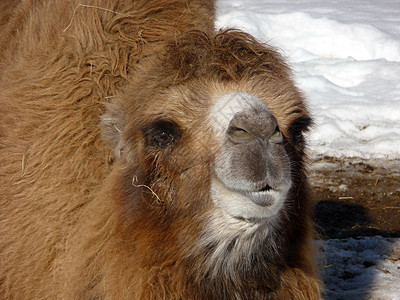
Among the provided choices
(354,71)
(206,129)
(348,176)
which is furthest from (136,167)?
(354,71)

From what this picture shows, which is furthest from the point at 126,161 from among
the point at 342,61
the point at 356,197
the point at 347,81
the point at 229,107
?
the point at 342,61

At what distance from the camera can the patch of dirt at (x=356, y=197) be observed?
6.97 m

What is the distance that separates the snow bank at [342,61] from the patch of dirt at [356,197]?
1.25 ft

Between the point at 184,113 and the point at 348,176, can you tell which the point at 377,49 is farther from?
the point at 184,113

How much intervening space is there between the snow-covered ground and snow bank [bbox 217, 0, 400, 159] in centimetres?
2

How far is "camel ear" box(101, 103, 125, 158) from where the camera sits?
3.80 metres

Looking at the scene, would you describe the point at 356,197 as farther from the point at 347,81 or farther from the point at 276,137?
the point at 276,137

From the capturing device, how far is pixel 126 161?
371 centimetres

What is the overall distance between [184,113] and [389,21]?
12517mm

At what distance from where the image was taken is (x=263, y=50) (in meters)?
3.86

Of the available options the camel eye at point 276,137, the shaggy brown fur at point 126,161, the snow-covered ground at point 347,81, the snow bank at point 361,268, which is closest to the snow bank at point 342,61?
the snow-covered ground at point 347,81

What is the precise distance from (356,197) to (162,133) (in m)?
4.85

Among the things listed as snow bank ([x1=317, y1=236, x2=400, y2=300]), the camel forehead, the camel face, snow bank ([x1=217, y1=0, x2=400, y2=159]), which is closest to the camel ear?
the camel forehead

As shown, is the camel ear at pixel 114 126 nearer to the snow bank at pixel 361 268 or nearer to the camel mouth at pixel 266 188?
the camel mouth at pixel 266 188
